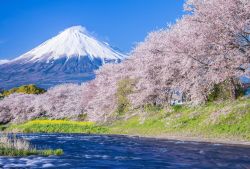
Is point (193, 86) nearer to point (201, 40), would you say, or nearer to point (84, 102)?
point (201, 40)

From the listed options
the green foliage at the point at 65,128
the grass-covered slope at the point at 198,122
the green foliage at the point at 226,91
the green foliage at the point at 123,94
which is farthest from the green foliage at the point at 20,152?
the green foliage at the point at 123,94

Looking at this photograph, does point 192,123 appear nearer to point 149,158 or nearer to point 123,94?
point 149,158

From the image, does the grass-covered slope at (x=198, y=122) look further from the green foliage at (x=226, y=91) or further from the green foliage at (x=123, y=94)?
the green foliage at (x=123, y=94)

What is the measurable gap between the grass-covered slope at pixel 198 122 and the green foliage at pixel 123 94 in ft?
18.0

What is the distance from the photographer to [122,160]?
899 inches

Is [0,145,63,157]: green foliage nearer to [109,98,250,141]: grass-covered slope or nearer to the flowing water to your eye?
the flowing water

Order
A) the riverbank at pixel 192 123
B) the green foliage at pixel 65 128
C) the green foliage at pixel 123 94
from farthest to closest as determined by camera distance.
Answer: the green foliage at pixel 123 94
the green foliage at pixel 65 128
the riverbank at pixel 192 123

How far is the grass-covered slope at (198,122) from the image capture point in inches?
1244

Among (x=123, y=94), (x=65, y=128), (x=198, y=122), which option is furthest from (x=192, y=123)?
(x=65, y=128)

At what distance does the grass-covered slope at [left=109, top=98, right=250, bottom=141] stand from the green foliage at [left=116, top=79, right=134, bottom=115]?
5486 millimetres

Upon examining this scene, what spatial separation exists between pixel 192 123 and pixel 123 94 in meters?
19.8

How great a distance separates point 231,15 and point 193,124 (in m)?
10.4

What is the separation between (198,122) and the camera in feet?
119

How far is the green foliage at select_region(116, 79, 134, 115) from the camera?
53.9 meters
